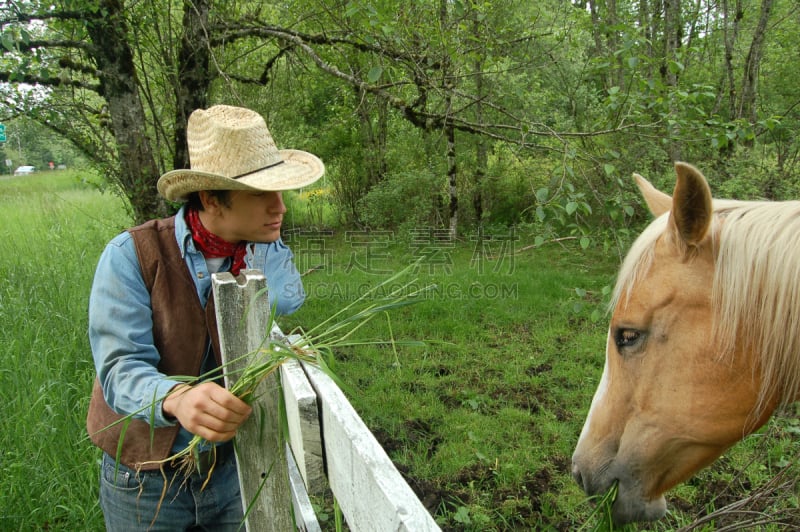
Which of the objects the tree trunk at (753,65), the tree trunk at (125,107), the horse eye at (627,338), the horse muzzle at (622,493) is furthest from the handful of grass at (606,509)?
the tree trunk at (753,65)

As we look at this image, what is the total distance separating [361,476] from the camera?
852 millimetres

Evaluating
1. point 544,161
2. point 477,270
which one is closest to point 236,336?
point 477,270

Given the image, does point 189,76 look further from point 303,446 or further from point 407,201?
point 407,201

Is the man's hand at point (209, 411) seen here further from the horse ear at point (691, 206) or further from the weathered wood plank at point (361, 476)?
the horse ear at point (691, 206)

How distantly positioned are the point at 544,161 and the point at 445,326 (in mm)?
4990

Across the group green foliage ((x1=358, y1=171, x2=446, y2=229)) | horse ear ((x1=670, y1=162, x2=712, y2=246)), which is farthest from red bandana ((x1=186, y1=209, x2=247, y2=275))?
green foliage ((x1=358, y1=171, x2=446, y2=229))

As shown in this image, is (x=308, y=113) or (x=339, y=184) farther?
(x=339, y=184)

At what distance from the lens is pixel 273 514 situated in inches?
57.4

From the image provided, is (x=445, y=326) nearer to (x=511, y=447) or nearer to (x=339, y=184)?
(x=511, y=447)

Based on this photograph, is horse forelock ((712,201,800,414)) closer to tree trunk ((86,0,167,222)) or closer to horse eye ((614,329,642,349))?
horse eye ((614,329,642,349))

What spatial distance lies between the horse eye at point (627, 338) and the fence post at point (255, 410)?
1033 millimetres

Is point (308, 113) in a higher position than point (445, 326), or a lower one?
higher

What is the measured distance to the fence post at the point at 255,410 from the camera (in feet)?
4.11

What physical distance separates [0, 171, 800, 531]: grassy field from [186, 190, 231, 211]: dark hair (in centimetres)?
79
